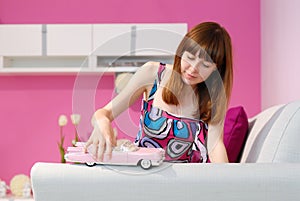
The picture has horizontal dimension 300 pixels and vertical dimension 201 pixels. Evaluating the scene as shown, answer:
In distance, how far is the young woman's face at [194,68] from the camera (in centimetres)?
139

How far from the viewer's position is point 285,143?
1714 millimetres

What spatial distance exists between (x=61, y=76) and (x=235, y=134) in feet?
5.94

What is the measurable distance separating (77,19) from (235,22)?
3.57 feet

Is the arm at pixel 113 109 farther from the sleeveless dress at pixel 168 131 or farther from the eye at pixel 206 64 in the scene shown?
the eye at pixel 206 64

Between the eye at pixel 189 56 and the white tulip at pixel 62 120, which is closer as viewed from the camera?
the eye at pixel 189 56

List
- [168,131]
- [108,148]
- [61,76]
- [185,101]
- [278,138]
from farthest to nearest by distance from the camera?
[61,76], [278,138], [168,131], [185,101], [108,148]

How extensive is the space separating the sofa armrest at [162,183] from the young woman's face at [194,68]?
23 centimetres

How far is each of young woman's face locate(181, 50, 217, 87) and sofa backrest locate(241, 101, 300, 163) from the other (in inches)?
16.9

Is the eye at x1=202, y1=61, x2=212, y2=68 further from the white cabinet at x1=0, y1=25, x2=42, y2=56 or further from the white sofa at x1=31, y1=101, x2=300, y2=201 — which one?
the white cabinet at x1=0, y1=25, x2=42, y2=56

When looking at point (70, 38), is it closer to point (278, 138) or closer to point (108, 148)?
point (278, 138)

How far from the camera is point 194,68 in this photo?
1.42 m

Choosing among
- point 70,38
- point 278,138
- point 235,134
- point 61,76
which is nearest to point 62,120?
point 61,76

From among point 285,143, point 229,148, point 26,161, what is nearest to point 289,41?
point 229,148

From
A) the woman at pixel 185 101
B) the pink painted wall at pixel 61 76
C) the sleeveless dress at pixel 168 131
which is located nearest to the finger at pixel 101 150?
the woman at pixel 185 101
